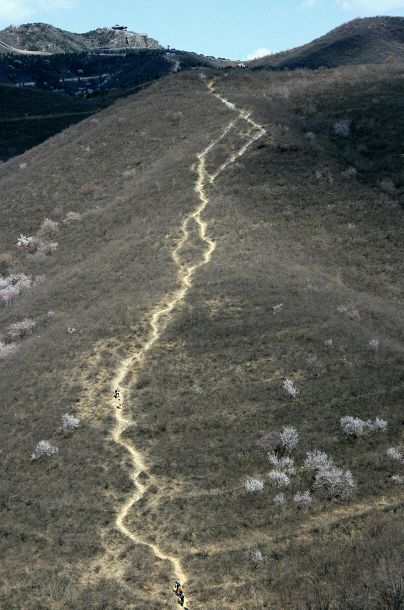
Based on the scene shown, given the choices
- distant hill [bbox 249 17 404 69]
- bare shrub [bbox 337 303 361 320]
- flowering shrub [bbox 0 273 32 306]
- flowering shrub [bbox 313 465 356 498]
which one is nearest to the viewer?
flowering shrub [bbox 313 465 356 498]

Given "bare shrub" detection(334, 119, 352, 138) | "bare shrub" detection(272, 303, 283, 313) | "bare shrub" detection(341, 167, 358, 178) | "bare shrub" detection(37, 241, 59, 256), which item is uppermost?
"bare shrub" detection(334, 119, 352, 138)

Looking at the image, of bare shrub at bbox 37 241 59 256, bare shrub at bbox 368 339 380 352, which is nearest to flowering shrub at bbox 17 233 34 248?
bare shrub at bbox 37 241 59 256

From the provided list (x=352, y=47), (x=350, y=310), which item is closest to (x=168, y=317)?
(x=350, y=310)

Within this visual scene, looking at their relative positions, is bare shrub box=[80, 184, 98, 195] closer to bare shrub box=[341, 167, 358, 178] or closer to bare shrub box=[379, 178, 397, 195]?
bare shrub box=[341, 167, 358, 178]

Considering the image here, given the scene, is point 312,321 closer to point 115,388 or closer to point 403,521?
point 115,388

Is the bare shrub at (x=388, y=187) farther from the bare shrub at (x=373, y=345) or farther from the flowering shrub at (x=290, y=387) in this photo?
the flowering shrub at (x=290, y=387)

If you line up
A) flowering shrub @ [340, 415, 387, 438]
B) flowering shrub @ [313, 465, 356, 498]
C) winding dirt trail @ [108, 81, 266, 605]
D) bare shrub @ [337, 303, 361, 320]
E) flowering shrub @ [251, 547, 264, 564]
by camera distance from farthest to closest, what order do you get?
bare shrub @ [337, 303, 361, 320] → flowering shrub @ [340, 415, 387, 438] → flowering shrub @ [313, 465, 356, 498] → winding dirt trail @ [108, 81, 266, 605] → flowering shrub @ [251, 547, 264, 564]
